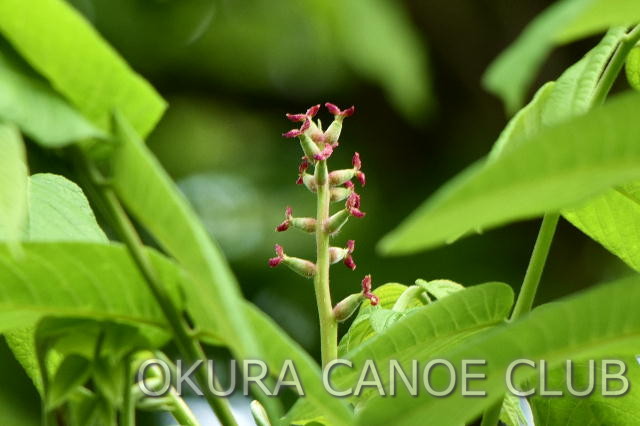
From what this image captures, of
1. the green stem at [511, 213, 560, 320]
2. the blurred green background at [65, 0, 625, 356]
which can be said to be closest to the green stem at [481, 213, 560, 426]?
the green stem at [511, 213, 560, 320]

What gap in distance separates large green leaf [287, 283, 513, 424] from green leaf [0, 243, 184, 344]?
79 mm

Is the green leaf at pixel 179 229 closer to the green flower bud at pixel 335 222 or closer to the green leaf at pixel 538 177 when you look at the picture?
the green leaf at pixel 538 177

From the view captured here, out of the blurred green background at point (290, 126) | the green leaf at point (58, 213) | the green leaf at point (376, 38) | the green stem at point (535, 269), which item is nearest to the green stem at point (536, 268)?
the green stem at point (535, 269)

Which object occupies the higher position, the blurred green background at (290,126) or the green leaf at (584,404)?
the blurred green background at (290,126)

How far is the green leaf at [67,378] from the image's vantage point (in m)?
0.42

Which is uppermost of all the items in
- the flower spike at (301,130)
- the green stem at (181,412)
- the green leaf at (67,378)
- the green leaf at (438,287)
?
the flower spike at (301,130)

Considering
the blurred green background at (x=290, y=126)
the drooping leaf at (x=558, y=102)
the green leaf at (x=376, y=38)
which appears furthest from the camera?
the blurred green background at (x=290, y=126)

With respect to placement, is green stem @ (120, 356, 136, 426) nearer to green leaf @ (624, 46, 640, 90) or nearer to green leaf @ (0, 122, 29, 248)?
green leaf @ (0, 122, 29, 248)

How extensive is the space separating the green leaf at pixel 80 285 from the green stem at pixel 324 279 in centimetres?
16

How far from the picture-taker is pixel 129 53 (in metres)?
2.60

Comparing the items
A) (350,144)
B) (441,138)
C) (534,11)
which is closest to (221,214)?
(350,144)

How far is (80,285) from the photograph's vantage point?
0.40m

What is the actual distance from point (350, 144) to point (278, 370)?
2.80 meters

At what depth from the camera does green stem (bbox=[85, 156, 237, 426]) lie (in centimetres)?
38
